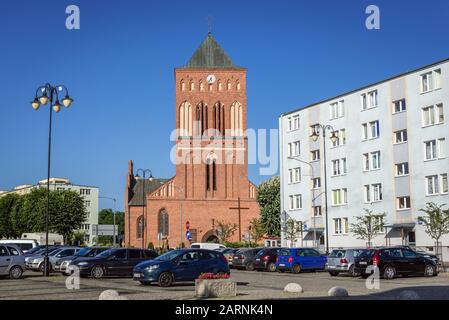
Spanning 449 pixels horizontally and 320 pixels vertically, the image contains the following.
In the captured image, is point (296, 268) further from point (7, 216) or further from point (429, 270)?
point (7, 216)

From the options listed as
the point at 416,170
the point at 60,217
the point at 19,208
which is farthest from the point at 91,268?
the point at 19,208

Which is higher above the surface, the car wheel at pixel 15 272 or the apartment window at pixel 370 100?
the apartment window at pixel 370 100

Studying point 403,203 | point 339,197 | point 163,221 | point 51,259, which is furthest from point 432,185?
point 163,221

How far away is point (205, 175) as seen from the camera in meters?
86.4

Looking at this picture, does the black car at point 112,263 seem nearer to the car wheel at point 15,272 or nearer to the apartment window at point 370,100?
the car wheel at point 15,272

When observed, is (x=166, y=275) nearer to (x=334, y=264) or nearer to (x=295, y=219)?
(x=334, y=264)

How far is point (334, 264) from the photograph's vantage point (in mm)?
32562

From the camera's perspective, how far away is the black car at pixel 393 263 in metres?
30.5

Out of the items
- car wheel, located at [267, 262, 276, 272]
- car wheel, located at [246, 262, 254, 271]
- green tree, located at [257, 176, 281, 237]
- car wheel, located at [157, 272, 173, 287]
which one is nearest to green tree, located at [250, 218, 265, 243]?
green tree, located at [257, 176, 281, 237]

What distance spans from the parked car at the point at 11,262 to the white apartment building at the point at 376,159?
28371mm

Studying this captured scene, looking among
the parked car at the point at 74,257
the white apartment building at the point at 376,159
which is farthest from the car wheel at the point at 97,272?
the white apartment building at the point at 376,159

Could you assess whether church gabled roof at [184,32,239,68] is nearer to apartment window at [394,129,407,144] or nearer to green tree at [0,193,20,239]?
green tree at [0,193,20,239]

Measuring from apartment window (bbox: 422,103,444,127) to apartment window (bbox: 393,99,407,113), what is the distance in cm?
225

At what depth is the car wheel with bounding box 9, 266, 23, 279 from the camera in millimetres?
30200
